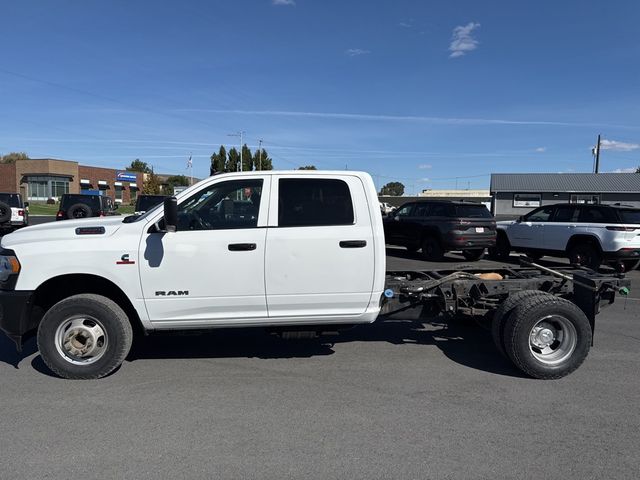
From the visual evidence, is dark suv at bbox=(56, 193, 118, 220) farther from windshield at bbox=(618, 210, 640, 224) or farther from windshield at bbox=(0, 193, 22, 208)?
windshield at bbox=(618, 210, 640, 224)

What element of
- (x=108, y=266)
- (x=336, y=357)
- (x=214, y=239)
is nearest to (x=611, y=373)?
(x=336, y=357)

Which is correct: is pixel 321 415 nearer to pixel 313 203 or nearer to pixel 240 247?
pixel 240 247

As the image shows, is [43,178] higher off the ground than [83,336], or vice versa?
[43,178]

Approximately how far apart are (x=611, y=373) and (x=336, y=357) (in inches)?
107

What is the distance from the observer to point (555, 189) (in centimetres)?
5112

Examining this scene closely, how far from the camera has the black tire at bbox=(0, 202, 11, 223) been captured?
19406 mm

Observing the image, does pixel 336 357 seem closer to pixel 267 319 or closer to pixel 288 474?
pixel 267 319

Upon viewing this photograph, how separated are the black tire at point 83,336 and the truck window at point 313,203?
5.81ft

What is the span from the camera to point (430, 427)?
390 centimetres

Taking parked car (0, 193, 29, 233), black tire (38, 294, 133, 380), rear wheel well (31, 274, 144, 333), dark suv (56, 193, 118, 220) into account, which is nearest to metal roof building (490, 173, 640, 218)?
dark suv (56, 193, 118, 220)

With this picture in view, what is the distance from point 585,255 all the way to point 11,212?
64.3ft

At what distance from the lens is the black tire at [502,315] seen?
5016mm

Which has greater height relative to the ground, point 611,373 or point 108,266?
point 108,266

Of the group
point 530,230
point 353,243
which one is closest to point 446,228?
point 530,230
